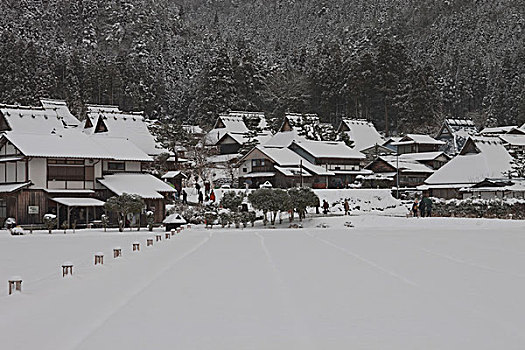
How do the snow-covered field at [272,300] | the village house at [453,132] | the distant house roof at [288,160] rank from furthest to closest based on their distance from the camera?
the village house at [453,132]
the distant house roof at [288,160]
the snow-covered field at [272,300]

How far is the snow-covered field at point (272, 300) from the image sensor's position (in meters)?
6.86

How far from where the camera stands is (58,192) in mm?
33625

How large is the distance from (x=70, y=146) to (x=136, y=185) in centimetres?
371

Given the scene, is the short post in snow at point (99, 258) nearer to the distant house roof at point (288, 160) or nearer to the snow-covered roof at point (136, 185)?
the snow-covered roof at point (136, 185)

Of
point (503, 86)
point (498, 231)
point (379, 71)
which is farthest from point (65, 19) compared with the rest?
point (498, 231)

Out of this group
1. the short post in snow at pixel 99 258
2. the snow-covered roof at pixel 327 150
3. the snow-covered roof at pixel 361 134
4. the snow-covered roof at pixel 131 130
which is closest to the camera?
the short post in snow at pixel 99 258

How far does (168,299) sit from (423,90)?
213ft

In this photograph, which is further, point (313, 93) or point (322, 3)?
point (322, 3)

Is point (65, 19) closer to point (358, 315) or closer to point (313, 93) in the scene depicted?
point (313, 93)

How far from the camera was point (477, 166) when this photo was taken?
42.0 metres

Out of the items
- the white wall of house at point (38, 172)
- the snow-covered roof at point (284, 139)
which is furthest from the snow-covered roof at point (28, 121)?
the snow-covered roof at point (284, 139)

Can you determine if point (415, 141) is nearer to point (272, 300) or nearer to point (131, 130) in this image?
point (131, 130)

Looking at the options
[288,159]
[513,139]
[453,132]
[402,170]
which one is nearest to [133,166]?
[288,159]

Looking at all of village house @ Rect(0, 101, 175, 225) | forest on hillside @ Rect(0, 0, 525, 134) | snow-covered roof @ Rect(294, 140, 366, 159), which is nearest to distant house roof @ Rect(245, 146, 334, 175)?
snow-covered roof @ Rect(294, 140, 366, 159)
